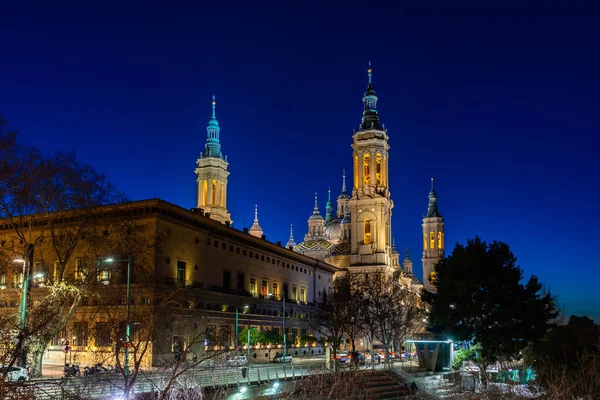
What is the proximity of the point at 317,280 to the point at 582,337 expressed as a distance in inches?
2683

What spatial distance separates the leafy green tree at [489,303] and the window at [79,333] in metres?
32.1

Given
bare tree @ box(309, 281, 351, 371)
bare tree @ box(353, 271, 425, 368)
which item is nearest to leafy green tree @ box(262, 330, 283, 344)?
bare tree @ box(309, 281, 351, 371)

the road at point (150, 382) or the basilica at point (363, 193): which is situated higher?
the basilica at point (363, 193)

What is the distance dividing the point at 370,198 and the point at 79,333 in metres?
77.2

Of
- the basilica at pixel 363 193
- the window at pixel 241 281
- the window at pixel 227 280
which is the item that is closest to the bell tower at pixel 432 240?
the basilica at pixel 363 193

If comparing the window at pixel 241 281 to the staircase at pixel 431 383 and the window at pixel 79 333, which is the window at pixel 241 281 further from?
the staircase at pixel 431 383

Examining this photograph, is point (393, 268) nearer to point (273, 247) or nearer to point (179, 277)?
point (273, 247)

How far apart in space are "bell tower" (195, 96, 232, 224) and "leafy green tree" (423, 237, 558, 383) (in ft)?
207

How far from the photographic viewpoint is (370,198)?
130 metres

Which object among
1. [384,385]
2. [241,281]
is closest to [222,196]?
[241,281]

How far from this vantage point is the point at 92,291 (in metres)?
49.4

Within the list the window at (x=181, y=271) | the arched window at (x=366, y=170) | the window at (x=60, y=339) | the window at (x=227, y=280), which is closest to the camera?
the window at (x=60, y=339)

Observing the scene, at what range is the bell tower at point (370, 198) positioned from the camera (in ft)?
424

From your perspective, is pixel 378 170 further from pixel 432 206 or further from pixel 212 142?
pixel 432 206
